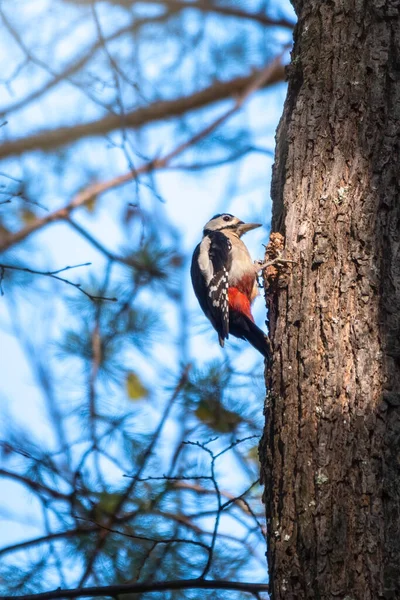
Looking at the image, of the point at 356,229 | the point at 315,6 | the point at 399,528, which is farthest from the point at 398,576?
the point at 315,6

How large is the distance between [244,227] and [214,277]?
Result: 0.60 meters

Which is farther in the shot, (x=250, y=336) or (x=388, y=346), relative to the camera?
Answer: (x=250, y=336)

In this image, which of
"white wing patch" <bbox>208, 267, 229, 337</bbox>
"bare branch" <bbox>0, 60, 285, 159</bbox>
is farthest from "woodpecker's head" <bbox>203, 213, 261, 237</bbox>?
"bare branch" <bbox>0, 60, 285, 159</bbox>

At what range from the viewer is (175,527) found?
10.6 feet

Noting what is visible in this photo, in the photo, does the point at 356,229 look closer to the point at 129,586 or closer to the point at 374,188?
the point at 374,188

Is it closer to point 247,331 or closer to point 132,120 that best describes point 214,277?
point 247,331

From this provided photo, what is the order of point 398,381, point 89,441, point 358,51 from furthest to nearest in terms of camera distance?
point 89,441 → point 358,51 → point 398,381

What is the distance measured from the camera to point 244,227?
4508 mm

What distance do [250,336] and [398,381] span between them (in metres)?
1.69

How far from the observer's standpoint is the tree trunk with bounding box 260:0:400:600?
6.14 feet

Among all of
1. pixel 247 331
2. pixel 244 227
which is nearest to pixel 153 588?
pixel 247 331

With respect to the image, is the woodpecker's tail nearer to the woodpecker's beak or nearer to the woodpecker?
the woodpecker

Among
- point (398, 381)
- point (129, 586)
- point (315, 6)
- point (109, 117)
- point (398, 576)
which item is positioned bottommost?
point (398, 576)

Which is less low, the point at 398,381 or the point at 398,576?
the point at 398,381
